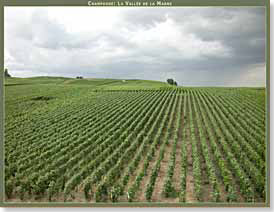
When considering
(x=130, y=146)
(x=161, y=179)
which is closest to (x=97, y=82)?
(x=130, y=146)

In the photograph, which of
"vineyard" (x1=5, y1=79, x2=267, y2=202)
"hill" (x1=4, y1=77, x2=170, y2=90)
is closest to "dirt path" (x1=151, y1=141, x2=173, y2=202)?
"vineyard" (x1=5, y1=79, x2=267, y2=202)

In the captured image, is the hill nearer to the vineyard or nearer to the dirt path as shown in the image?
the vineyard

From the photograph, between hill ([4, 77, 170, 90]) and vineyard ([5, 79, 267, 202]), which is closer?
vineyard ([5, 79, 267, 202])

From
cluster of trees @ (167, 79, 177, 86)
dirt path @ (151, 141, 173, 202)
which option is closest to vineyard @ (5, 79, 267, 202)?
dirt path @ (151, 141, 173, 202)

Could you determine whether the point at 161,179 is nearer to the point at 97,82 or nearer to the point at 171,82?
the point at 171,82

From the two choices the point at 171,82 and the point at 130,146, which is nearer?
the point at 171,82

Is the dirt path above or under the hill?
under

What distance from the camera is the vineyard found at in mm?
5758

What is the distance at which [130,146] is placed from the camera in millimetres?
6535

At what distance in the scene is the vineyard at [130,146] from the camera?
576 cm

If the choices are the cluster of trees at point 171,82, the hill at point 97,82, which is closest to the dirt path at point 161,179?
the cluster of trees at point 171,82

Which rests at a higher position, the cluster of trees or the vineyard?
the cluster of trees

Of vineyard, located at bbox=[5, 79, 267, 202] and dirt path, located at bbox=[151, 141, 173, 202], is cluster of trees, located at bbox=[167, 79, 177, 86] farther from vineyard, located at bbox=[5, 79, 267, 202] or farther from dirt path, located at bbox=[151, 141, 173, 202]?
dirt path, located at bbox=[151, 141, 173, 202]

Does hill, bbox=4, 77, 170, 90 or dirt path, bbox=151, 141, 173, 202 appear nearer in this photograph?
dirt path, bbox=151, 141, 173, 202
